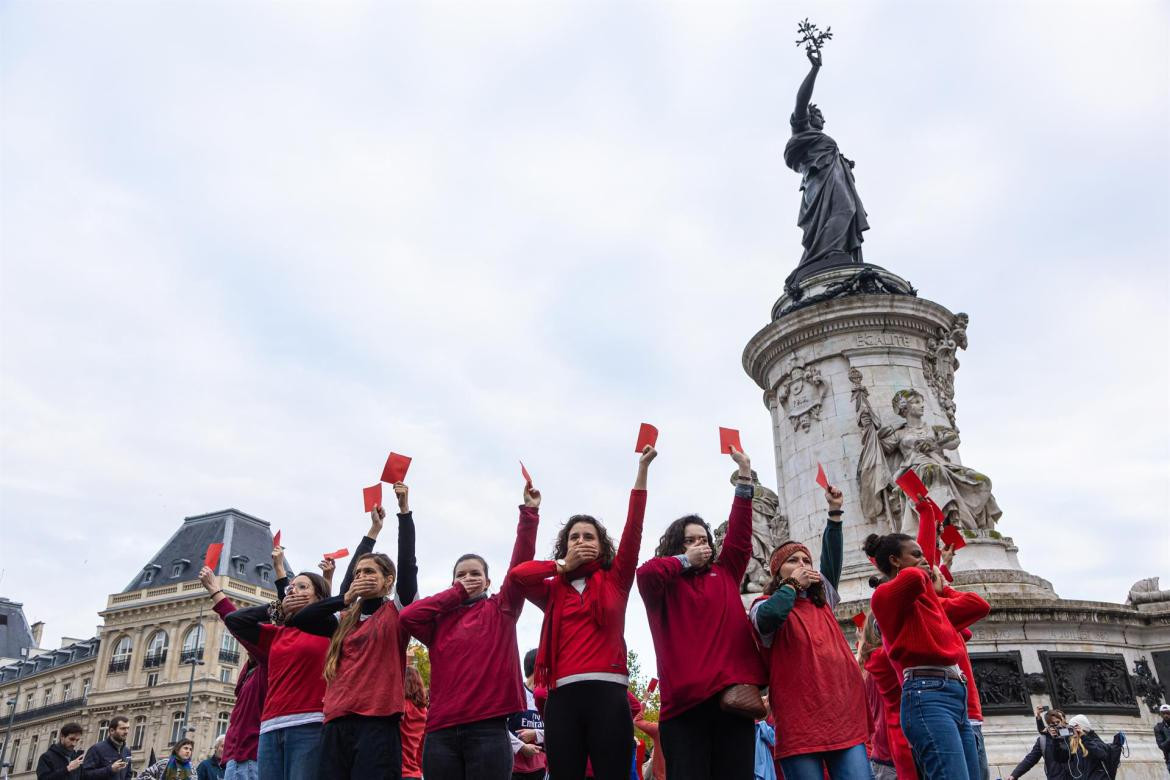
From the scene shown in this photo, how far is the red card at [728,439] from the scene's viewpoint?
5250mm

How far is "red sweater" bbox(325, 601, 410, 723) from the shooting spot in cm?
495

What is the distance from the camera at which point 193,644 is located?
160 ft

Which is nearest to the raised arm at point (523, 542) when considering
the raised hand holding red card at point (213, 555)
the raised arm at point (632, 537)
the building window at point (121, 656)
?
Answer: the raised arm at point (632, 537)

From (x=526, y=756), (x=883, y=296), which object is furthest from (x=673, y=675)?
(x=883, y=296)

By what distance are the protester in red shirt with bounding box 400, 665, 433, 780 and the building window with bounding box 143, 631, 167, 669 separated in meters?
48.9

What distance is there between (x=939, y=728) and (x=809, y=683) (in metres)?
0.84

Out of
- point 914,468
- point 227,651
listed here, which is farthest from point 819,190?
point 227,651

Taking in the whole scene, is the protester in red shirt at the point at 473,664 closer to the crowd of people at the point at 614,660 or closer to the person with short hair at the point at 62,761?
the crowd of people at the point at 614,660

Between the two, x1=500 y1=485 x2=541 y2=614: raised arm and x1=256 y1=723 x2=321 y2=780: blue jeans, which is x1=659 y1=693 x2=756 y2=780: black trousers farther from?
x1=256 y1=723 x2=321 y2=780: blue jeans

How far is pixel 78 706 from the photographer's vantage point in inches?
2064

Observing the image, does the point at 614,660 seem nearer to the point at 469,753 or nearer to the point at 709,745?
the point at 709,745

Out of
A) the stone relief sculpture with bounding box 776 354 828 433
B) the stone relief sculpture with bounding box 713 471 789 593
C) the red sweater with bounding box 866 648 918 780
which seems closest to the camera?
the red sweater with bounding box 866 648 918 780

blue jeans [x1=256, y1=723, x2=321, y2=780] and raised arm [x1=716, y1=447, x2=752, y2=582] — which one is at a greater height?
raised arm [x1=716, y1=447, x2=752, y2=582]

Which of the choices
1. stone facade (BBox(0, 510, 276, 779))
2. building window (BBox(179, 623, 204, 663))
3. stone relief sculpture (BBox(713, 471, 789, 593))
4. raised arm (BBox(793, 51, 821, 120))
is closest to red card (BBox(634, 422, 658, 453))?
stone relief sculpture (BBox(713, 471, 789, 593))
